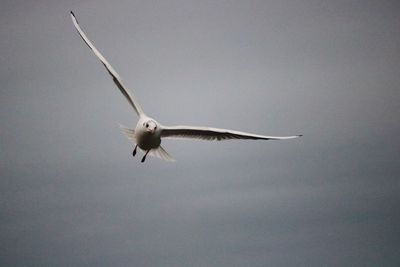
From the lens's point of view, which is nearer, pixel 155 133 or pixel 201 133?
pixel 155 133

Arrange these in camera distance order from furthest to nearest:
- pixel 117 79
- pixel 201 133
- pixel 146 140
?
pixel 117 79
pixel 201 133
pixel 146 140

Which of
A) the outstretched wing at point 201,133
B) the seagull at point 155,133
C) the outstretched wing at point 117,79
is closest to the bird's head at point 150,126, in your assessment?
the seagull at point 155,133

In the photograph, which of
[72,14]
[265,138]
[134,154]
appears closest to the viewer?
[265,138]

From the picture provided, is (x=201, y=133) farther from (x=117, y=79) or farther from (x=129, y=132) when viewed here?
(x=117, y=79)

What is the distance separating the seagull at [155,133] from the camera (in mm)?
23078

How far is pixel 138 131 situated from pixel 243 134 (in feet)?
13.2

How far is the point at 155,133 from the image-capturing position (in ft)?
75.8

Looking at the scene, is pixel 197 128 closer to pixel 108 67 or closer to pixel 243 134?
pixel 243 134

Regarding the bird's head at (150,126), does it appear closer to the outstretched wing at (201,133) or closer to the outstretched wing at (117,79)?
the outstretched wing at (201,133)

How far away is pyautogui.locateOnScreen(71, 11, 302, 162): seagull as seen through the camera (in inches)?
909

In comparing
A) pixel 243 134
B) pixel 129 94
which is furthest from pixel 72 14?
pixel 243 134

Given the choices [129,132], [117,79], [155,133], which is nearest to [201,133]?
[155,133]

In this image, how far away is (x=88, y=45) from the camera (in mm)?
27344

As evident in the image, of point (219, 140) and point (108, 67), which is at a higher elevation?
point (108, 67)
